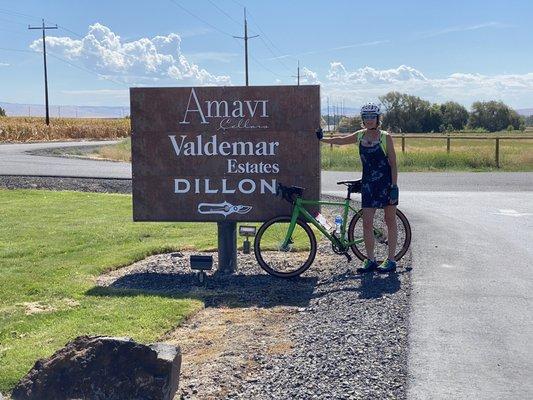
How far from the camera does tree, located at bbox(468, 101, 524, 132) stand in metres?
98.2

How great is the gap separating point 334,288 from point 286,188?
138 centimetres

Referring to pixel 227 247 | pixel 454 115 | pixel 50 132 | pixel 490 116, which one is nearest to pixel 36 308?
pixel 227 247

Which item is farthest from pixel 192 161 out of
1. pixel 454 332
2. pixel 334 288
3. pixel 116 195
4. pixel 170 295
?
pixel 116 195

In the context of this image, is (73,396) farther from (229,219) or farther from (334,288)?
(229,219)

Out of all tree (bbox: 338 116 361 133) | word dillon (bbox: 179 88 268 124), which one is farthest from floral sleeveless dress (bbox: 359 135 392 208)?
tree (bbox: 338 116 361 133)

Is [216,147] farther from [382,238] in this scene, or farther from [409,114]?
[409,114]

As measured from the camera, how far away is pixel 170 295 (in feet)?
27.3

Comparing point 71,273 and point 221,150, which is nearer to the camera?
point 71,273

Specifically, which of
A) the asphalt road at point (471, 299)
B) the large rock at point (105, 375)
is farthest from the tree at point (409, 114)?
the large rock at point (105, 375)

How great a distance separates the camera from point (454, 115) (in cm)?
9481

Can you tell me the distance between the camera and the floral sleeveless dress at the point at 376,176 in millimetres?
8633

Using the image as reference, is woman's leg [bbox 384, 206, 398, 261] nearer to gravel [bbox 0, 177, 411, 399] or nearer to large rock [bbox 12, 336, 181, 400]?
gravel [bbox 0, 177, 411, 399]

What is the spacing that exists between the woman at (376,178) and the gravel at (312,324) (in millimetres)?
290

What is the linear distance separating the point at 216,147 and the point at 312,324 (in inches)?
122
